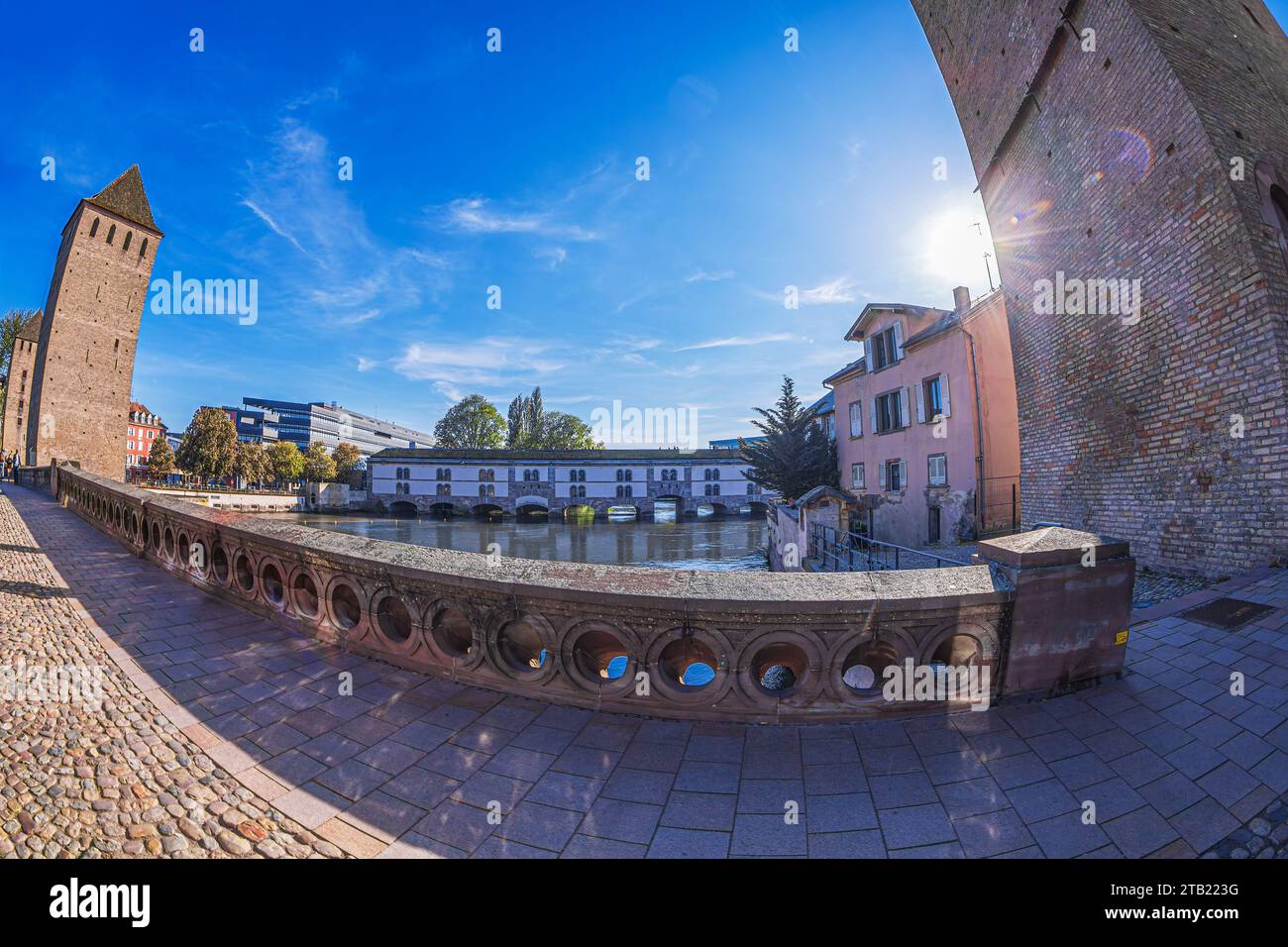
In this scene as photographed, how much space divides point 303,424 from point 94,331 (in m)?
63.6

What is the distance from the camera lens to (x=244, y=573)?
205 inches

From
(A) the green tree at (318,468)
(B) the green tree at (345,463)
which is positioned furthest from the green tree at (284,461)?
(B) the green tree at (345,463)

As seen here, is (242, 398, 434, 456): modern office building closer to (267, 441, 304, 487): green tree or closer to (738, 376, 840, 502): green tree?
(267, 441, 304, 487): green tree

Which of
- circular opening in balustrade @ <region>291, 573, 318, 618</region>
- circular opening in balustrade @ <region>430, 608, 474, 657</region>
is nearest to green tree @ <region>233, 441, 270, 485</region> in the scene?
circular opening in balustrade @ <region>291, 573, 318, 618</region>

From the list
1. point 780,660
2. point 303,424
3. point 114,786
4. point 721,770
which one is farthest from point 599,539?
point 303,424

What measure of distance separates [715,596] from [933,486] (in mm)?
16782

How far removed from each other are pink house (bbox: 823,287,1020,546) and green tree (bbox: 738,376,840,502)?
2035 millimetres

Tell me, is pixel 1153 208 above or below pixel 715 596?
above

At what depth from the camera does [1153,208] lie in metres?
6.85

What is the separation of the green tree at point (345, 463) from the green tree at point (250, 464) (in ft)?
23.4
